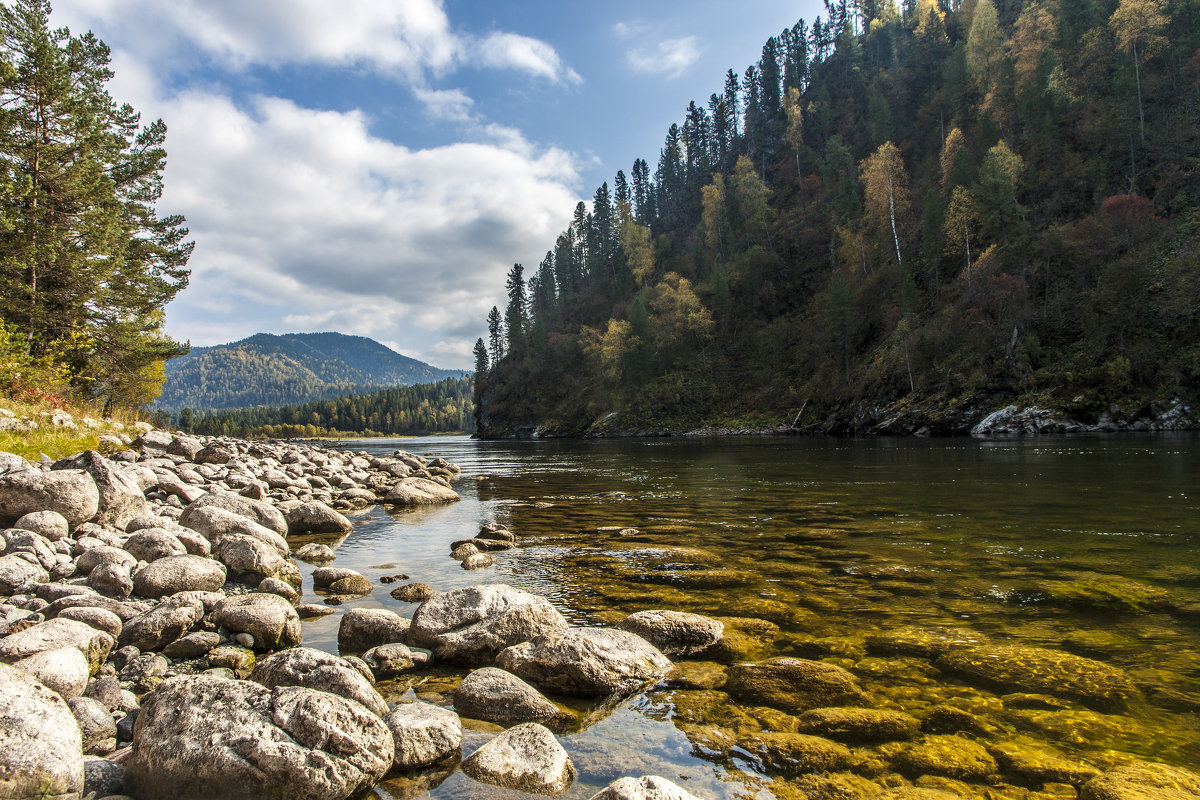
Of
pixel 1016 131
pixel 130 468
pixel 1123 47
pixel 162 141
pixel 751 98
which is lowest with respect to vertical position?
pixel 130 468

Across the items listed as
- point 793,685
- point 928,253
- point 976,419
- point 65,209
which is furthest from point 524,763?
point 928,253

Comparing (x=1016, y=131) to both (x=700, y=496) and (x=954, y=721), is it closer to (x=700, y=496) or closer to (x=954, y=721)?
(x=700, y=496)

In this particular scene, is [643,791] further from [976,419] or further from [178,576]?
→ [976,419]

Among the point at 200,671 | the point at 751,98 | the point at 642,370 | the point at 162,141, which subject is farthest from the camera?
the point at 751,98

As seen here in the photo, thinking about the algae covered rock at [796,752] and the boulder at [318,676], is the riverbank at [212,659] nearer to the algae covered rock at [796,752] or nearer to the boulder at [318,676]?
the boulder at [318,676]

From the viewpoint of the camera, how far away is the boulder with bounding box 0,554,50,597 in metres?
5.61

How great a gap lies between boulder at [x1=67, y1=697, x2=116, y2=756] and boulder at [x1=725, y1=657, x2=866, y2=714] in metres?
4.06

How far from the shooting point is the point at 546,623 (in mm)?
5406

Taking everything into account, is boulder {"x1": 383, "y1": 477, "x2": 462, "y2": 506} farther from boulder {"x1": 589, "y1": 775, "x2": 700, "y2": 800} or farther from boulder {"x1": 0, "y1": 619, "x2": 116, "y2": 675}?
boulder {"x1": 589, "y1": 775, "x2": 700, "y2": 800}

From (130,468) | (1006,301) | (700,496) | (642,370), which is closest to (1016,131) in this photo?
(1006,301)

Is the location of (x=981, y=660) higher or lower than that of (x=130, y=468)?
lower

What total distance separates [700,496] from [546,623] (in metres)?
9.75

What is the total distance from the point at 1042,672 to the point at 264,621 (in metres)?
6.49

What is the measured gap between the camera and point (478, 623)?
17.4 feet
